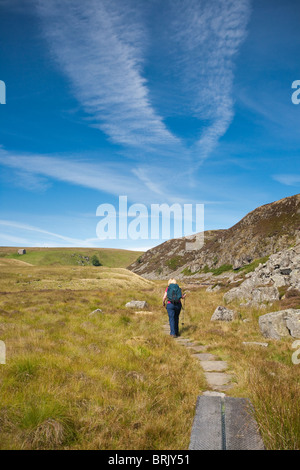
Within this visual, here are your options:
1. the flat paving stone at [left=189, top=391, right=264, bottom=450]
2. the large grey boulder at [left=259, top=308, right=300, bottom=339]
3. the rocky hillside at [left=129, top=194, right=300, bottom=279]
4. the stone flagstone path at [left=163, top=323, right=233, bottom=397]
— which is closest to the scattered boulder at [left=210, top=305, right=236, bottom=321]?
the large grey boulder at [left=259, top=308, right=300, bottom=339]

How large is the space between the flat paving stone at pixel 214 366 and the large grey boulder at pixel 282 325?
3.65 metres

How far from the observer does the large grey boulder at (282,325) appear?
9.91 m

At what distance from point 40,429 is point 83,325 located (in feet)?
28.9

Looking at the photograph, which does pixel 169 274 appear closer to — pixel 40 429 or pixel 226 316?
pixel 226 316

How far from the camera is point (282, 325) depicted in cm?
1029

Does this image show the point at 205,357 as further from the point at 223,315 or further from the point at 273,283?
the point at 273,283

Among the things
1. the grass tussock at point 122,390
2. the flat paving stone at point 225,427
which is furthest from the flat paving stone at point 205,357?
the flat paving stone at point 225,427

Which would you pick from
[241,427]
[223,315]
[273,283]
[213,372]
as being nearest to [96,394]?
[241,427]

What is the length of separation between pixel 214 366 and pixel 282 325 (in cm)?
435

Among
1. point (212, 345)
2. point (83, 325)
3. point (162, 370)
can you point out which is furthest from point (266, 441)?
point (83, 325)

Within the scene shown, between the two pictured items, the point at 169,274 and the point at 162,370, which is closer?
the point at 162,370

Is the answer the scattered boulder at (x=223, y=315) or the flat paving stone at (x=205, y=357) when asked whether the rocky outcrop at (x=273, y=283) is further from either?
the flat paving stone at (x=205, y=357)

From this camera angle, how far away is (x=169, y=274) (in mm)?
133750
